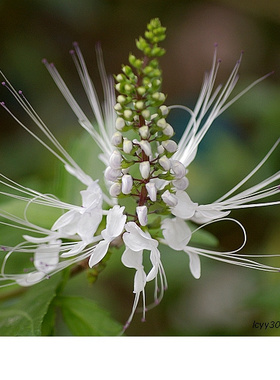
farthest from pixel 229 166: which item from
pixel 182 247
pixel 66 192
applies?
pixel 182 247

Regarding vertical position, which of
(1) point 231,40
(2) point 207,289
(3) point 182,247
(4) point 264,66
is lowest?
(2) point 207,289

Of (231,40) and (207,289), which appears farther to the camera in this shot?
(231,40)

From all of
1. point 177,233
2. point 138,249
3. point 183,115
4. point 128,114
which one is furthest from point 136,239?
point 183,115

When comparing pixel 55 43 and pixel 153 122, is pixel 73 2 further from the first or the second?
pixel 153 122

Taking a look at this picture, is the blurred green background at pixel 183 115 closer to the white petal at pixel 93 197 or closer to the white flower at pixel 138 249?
the white petal at pixel 93 197

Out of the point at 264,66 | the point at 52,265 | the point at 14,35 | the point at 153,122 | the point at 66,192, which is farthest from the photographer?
the point at 14,35

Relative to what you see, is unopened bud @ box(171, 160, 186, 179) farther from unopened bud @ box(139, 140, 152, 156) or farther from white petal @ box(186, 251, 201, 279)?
white petal @ box(186, 251, 201, 279)

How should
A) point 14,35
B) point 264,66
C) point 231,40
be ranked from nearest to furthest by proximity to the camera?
point 264,66 < point 14,35 < point 231,40
